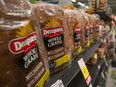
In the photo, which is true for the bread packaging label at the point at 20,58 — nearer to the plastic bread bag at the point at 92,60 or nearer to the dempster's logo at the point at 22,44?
the dempster's logo at the point at 22,44

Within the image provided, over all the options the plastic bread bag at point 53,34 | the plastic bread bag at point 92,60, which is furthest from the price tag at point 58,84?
the plastic bread bag at point 92,60

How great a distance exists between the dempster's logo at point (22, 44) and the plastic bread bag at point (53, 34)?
146 millimetres

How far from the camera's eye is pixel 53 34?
0.65 m

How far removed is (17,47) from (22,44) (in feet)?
0.06

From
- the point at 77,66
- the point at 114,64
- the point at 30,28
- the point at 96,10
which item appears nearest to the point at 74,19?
the point at 77,66

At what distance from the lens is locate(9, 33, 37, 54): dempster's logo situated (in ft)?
1.33

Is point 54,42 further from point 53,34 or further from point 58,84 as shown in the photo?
point 58,84

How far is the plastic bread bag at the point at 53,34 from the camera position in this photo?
64 centimetres

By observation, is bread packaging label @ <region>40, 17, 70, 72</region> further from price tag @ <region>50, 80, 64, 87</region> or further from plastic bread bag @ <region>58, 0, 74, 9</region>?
plastic bread bag @ <region>58, 0, 74, 9</region>

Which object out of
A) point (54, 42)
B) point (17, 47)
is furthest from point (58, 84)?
point (17, 47)

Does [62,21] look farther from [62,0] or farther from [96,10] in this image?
[96,10]

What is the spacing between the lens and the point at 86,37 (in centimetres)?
122

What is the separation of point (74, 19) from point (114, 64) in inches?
195

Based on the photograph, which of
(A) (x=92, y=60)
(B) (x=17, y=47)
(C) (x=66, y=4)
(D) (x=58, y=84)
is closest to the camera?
(B) (x=17, y=47)
